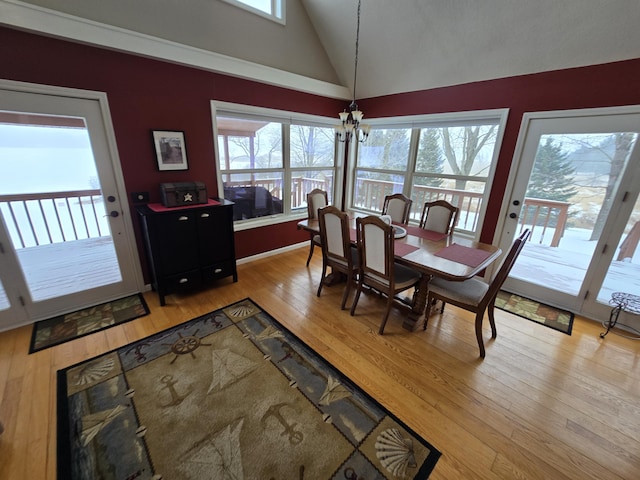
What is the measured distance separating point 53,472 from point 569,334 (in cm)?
379

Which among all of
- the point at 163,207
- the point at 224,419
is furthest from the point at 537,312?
the point at 163,207

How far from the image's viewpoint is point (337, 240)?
252cm

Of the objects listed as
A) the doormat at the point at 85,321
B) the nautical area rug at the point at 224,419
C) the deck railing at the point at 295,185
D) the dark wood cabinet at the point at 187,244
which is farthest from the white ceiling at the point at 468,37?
the doormat at the point at 85,321

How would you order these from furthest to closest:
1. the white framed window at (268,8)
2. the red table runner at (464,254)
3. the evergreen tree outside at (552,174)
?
the white framed window at (268,8), the evergreen tree outside at (552,174), the red table runner at (464,254)

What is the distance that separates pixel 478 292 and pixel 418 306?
1.66 feet

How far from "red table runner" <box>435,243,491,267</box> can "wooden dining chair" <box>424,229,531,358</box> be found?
0.16 m

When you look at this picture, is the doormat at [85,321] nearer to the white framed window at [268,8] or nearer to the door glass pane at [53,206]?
the door glass pane at [53,206]

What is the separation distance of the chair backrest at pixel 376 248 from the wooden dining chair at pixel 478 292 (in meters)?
0.47

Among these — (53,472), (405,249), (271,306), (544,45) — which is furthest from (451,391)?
(544,45)

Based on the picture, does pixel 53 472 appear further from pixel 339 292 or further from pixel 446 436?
pixel 339 292

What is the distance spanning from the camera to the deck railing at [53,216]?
212 centimetres

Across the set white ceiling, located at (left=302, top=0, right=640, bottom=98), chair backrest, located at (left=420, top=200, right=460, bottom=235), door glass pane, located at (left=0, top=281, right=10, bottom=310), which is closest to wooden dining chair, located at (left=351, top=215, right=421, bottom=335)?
chair backrest, located at (left=420, top=200, right=460, bottom=235)

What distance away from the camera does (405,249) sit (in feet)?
7.66

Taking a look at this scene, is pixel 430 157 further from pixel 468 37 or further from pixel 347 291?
pixel 347 291
